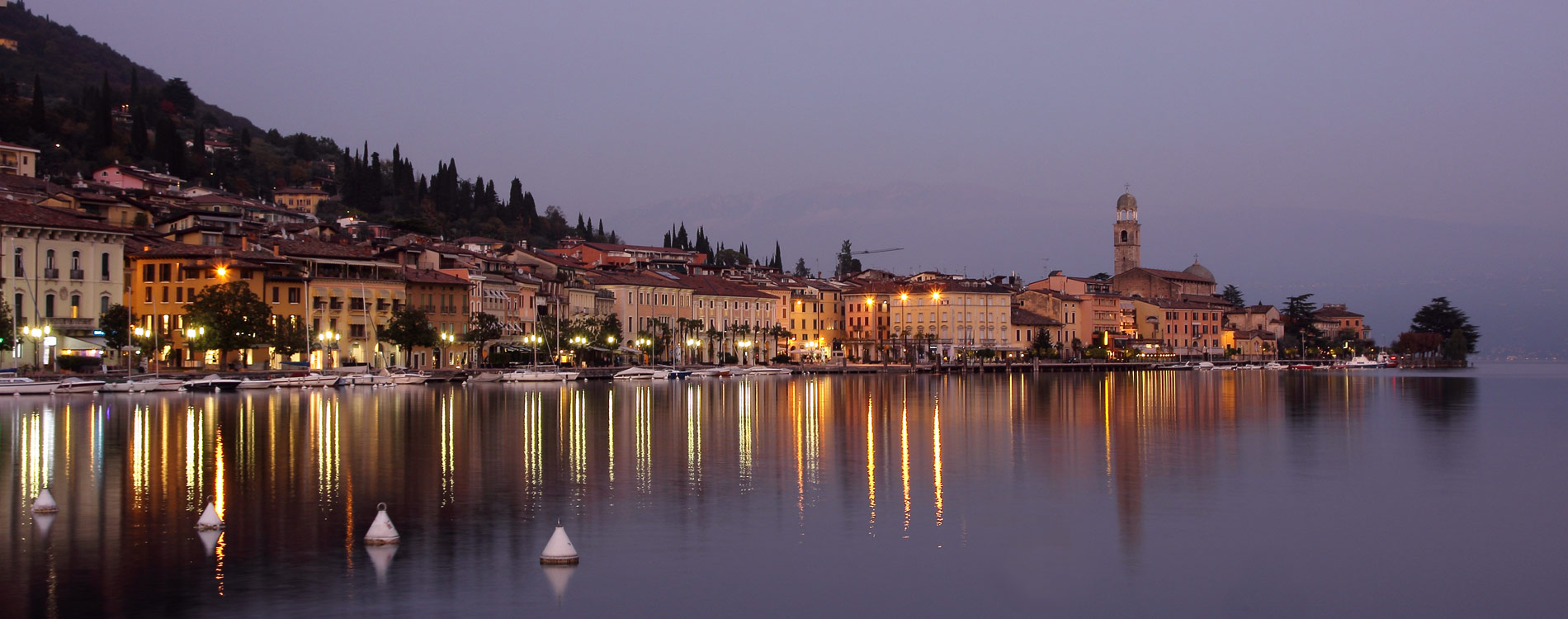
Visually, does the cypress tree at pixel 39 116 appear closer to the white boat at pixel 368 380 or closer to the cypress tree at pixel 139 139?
the cypress tree at pixel 139 139

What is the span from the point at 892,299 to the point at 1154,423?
8170cm

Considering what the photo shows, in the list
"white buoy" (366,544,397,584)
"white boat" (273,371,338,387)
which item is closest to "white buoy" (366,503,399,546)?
"white buoy" (366,544,397,584)

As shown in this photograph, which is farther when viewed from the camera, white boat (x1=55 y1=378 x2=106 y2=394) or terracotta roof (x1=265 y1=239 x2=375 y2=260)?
terracotta roof (x1=265 y1=239 x2=375 y2=260)

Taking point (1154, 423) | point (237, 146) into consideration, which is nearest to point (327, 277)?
point (1154, 423)

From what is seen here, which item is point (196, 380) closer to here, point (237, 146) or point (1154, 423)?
point (1154, 423)

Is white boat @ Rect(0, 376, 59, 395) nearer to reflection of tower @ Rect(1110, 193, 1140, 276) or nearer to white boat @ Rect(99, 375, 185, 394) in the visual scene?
white boat @ Rect(99, 375, 185, 394)

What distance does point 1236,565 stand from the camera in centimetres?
1645

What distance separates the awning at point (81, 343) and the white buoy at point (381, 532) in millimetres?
45698

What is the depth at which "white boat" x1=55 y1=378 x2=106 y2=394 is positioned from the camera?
49.8 meters

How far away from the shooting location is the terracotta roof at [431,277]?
7838 centimetres

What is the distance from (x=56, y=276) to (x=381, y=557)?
4799 centimetres

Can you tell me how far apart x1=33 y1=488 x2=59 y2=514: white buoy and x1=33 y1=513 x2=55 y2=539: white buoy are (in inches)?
3.7

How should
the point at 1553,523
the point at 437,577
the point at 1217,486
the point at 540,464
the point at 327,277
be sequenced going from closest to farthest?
1. the point at 437,577
2. the point at 1553,523
3. the point at 1217,486
4. the point at 540,464
5. the point at 327,277

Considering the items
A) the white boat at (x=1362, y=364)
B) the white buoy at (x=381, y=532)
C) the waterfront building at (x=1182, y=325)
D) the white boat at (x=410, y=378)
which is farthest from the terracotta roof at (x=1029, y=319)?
the white buoy at (x=381, y=532)
